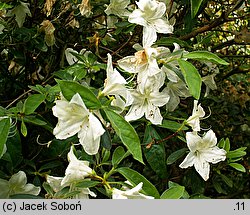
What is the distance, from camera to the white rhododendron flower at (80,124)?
1.04 metres

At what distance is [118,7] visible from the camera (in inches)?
62.7

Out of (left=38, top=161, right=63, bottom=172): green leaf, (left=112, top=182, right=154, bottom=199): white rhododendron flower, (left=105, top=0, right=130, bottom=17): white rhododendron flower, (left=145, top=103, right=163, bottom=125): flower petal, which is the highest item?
(left=105, top=0, right=130, bottom=17): white rhododendron flower

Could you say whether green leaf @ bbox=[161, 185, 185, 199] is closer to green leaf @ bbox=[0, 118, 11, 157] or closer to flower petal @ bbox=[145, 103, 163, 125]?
flower petal @ bbox=[145, 103, 163, 125]

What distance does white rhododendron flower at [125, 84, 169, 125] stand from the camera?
125 centimetres

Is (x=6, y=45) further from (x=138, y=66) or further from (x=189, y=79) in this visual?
(x=189, y=79)

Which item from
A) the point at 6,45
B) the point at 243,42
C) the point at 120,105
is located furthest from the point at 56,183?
the point at 243,42

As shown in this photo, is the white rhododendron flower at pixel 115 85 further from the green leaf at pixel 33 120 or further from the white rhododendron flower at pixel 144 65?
the green leaf at pixel 33 120

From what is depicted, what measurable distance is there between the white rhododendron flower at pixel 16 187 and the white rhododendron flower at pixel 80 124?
0.24 metres

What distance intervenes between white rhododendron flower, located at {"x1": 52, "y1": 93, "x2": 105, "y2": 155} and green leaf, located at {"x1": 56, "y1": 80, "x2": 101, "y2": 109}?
0.02 metres

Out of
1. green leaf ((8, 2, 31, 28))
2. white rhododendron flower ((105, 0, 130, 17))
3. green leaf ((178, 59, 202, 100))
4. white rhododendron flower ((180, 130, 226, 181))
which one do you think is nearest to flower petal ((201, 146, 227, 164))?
white rhododendron flower ((180, 130, 226, 181))

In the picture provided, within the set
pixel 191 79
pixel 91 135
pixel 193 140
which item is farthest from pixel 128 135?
pixel 193 140

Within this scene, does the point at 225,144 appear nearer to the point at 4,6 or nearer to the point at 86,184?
the point at 86,184

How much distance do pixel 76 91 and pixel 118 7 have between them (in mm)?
638

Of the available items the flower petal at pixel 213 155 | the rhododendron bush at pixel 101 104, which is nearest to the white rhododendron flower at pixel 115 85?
the rhododendron bush at pixel 101 104
